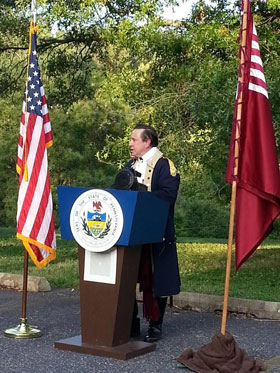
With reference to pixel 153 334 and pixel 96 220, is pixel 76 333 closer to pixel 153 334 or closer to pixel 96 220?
→ pixel 153 334

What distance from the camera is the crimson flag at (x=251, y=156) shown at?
6.16 meters

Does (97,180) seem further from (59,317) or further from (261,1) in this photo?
(59,317)

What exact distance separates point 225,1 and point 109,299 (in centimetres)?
752

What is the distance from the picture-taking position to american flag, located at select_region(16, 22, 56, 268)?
757cm

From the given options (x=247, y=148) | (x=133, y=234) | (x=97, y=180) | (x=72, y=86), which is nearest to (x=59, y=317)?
(x=133, y=234)

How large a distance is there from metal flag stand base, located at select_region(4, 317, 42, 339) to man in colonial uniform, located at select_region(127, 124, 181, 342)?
3.01 feet

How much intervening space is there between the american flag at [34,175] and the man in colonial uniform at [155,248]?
938 millimetres

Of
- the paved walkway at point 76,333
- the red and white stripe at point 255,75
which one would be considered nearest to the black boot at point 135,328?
the paved walkway at point 76,333

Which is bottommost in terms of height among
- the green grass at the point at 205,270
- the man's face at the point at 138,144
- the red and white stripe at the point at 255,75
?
the green grass at the point at 205,270

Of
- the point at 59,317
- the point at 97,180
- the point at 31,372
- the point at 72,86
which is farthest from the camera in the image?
the point at 97,180

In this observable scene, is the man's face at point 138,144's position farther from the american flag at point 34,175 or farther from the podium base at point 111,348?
the podium base at point 111,348

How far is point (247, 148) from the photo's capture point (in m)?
6.17

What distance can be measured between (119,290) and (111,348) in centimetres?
48

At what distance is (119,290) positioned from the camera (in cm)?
661
